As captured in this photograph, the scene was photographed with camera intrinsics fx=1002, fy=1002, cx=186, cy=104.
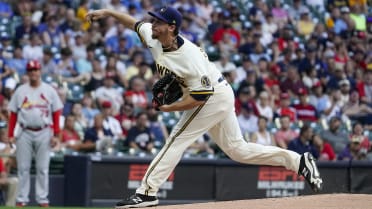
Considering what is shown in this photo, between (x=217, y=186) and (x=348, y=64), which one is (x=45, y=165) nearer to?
(x=217, y=186)

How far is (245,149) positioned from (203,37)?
411 inches

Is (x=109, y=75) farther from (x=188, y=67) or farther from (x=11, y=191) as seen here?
(x=188, y=67)

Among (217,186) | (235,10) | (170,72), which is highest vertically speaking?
(235,10)

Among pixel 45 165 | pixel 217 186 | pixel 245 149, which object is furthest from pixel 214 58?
pixel 245 149

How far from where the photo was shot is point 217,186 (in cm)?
1448

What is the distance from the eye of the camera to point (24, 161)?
12.5m

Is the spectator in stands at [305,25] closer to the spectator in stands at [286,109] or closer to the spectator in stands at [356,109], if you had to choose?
the spectator in stands at [356,109]

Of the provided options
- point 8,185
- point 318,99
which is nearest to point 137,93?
point 318,99

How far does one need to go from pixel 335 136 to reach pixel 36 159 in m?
5.77

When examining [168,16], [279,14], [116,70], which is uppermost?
[279,14]

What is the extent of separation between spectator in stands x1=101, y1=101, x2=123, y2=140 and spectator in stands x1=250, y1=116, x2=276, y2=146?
6.85 feet

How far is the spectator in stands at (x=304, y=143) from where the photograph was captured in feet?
50.0

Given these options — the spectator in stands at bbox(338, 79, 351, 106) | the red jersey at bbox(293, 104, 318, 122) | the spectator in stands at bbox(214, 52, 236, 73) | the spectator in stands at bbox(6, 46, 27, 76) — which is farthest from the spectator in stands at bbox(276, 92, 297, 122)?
the spectator in stands at bbox(6, 46, 27, 76)

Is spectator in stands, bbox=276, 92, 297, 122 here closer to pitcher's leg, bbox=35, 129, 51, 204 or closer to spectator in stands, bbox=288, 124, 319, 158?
spectator in stands, bbox=288, 124, 319, 158
